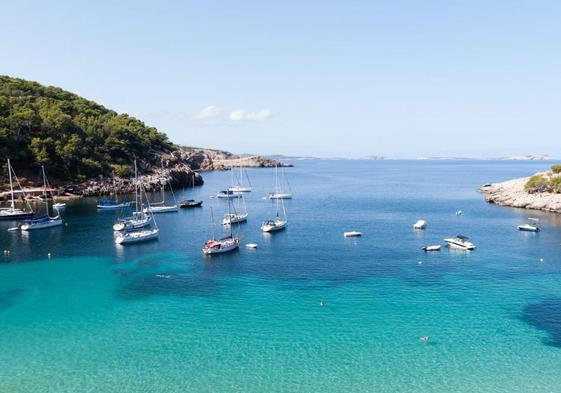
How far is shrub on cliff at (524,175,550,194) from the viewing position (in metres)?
120

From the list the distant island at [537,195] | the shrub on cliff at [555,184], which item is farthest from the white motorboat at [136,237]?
the shrub on cliff at [555,184]

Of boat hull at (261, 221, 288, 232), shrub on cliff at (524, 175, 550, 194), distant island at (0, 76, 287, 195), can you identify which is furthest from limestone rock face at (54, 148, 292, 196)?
shrub on cliff at (524, 175, 550, 194)

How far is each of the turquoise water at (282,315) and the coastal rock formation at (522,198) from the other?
3402 cm

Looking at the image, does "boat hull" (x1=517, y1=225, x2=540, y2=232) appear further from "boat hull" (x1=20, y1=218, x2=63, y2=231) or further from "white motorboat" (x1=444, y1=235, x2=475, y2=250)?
"boat hull" (x1=20, y1=218, x2=63, y2=231)

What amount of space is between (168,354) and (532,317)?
1440 inches

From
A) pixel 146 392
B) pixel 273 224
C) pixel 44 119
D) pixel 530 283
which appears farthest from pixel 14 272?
pixel 44 119

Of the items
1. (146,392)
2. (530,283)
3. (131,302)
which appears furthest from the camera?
(530,283)

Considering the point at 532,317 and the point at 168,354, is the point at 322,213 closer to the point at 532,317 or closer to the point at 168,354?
the point at 532,317

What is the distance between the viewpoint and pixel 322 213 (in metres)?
115

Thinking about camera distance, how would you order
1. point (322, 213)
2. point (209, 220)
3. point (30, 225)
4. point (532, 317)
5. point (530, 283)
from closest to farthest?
point (532, 317)
point (530, 283)
point (30, 225)
point (209, 220)
point (322, 213)

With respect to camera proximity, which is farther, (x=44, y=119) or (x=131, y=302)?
(x=44, y=119)

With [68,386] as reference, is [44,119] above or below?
above

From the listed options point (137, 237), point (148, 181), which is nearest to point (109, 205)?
point (148, 181)

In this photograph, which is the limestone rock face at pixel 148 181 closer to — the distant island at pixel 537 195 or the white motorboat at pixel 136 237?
the white motorboat at pixel 136 237
